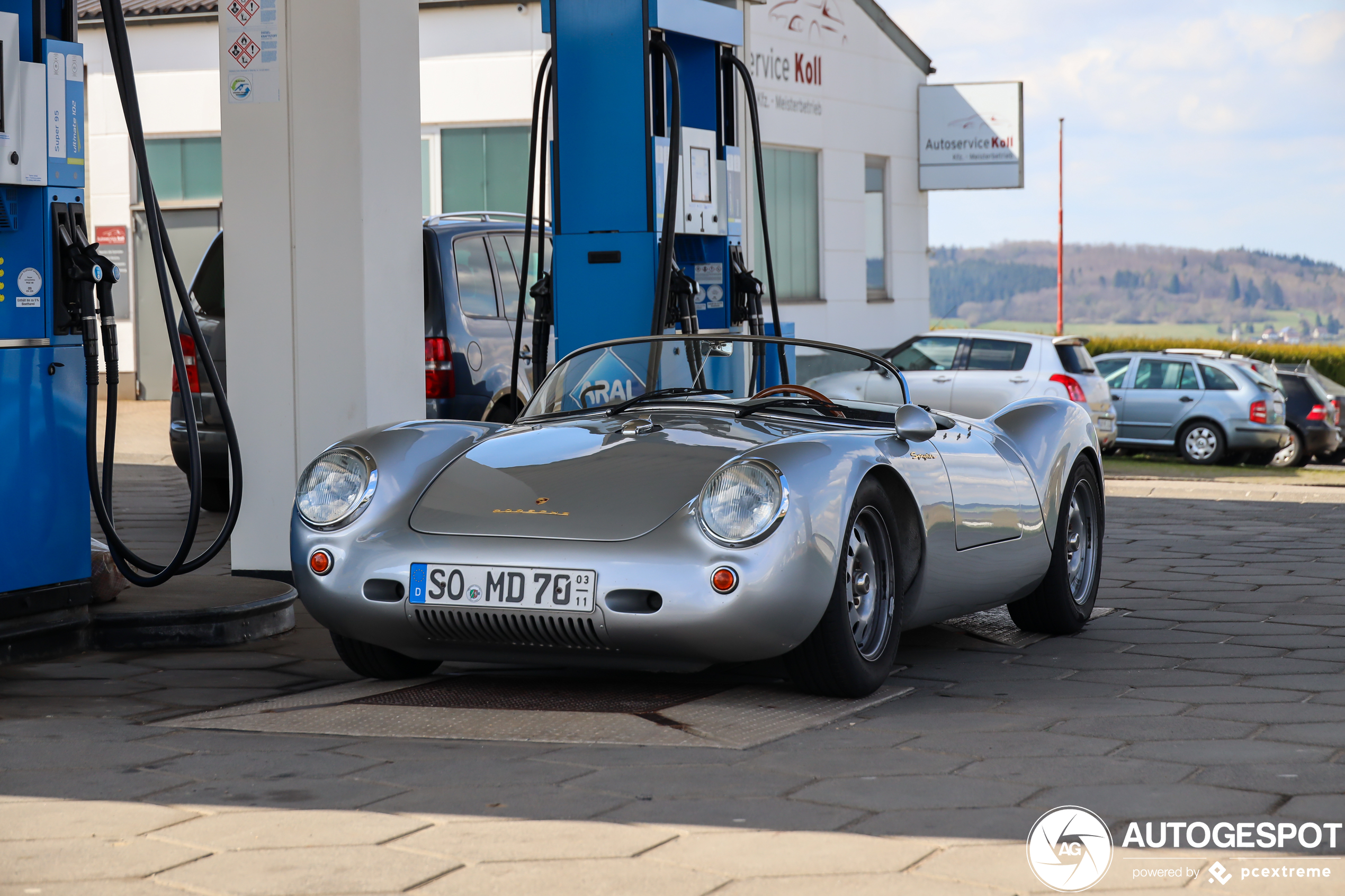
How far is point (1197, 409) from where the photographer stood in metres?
20.0

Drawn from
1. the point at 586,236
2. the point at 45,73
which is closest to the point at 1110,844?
the point at 45,73

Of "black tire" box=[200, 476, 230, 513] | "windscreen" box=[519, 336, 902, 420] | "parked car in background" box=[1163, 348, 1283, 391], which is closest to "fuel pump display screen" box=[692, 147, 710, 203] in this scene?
"windscreen" box=[519, 336, 902, 420]

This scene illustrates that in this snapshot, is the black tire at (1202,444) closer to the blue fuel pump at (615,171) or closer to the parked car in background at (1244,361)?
the parked car in background at (1244,361)

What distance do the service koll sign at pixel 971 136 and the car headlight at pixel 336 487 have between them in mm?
20788

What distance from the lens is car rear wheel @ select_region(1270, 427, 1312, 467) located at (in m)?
20.7

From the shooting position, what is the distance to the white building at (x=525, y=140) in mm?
19766

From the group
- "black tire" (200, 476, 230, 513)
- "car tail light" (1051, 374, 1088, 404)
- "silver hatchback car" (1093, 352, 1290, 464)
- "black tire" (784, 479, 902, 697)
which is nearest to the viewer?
"black tire" (784, 479, 902, 697)

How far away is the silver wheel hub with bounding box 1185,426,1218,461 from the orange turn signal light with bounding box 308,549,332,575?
16735 millimetres

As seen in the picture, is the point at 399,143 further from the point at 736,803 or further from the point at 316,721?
the point at 736,803

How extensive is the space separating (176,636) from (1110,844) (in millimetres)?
3841

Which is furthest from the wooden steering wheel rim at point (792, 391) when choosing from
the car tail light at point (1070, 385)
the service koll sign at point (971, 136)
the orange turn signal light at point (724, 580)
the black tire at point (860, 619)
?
the service koll sign at point (971, 136)

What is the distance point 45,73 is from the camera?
5.72 meters

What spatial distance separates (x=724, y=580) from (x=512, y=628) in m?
0.66

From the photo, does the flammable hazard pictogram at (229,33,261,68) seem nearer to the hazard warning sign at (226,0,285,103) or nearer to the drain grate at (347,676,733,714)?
the hazard warning sign at (226,0,285,103)
